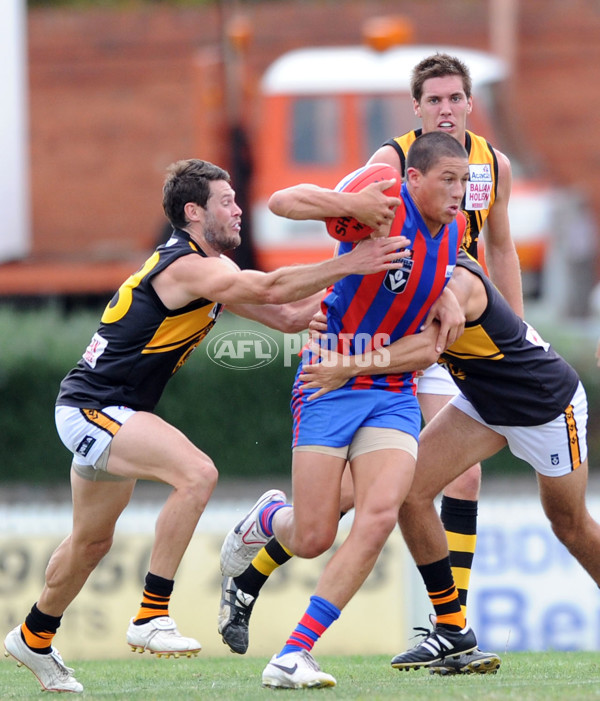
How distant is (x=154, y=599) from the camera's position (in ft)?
18.3

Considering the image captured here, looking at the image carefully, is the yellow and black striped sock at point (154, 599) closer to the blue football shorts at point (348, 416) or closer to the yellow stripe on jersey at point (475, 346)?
the blue football shorts at point (348, 416)

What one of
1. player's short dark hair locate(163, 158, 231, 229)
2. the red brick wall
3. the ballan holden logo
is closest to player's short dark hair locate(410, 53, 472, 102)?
player's short dark hair locate(163, 158, 231, 229)

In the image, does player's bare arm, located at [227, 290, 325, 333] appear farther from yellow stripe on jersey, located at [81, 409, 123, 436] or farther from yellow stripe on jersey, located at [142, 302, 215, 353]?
yellow stripe on jersey, located at [81, 409, 123, 436]

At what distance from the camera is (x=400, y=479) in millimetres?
5336

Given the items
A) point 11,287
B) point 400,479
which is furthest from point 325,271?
point 11,287

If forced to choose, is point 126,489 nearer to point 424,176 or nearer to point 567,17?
point 424,176

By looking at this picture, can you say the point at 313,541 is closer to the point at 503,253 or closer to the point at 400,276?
the point at 400,276

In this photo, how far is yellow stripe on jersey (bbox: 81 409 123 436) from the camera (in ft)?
18.3

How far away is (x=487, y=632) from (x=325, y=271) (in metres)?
4.59

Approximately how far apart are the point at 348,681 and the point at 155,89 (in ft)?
50.0

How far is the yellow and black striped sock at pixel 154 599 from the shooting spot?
5.55 metres

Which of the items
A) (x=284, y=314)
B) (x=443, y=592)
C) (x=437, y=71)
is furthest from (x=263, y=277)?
(x=443, y=592)

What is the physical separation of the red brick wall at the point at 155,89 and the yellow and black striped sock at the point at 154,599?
14039 millimetres

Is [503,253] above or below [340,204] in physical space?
below
